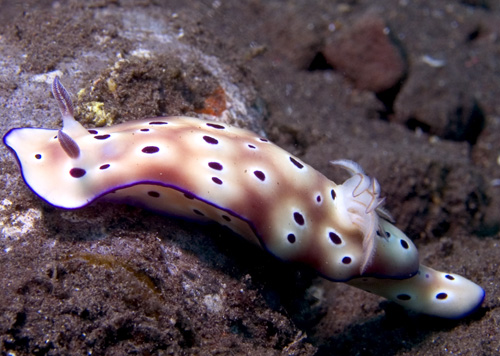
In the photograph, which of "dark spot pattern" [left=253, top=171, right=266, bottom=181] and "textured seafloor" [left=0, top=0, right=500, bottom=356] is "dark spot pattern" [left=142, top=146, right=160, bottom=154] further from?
"dark spot pattern" [left=253, top=171, right=266, bottom=181]

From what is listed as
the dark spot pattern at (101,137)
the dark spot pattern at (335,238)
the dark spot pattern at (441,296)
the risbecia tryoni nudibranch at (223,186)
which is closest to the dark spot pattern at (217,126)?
the risbecia tryoni nudibranch at (223,186)

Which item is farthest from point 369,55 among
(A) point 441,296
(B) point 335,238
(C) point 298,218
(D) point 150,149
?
(D) point 150,149

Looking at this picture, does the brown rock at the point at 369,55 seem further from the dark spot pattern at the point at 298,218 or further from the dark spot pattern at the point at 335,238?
the dark spot pattern at the point at 298,218

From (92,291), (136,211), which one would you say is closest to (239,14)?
(136,211)

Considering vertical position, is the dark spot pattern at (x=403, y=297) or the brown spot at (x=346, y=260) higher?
the brown spot at (x=346, y=260)

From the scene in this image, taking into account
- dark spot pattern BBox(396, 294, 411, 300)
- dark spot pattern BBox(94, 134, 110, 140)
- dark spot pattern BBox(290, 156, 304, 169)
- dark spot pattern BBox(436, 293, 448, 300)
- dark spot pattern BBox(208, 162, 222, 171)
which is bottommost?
dark spot pattern BBox(396, 294, 411, 300)

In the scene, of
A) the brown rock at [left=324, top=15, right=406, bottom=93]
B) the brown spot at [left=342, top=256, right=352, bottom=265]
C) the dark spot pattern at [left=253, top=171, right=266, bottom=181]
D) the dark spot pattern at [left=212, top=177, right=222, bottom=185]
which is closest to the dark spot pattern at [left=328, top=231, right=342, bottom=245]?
the brown spot at [left=342, top=256, right=352, bottom=265]
